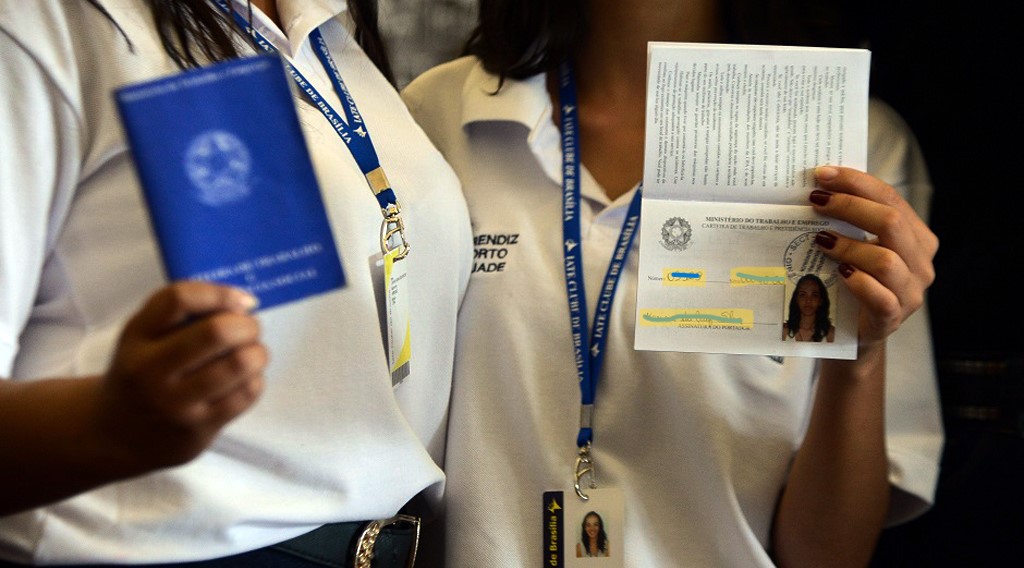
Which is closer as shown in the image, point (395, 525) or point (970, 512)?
point (395, 525)

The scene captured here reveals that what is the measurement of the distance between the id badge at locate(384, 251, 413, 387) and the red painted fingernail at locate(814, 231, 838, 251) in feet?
1.68

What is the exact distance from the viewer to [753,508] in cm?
141

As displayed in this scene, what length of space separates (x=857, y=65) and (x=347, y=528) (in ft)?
Answer: 2.74

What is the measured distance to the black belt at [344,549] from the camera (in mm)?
1034

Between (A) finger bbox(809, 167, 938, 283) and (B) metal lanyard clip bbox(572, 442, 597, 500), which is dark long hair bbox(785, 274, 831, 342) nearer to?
(A) finger bbox(809, 167, 938, 283)

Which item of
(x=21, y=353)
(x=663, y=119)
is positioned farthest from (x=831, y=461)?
(x=21, y=353)

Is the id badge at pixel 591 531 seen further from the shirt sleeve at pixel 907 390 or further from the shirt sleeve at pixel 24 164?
the shirt sleeve at pixel 24 164

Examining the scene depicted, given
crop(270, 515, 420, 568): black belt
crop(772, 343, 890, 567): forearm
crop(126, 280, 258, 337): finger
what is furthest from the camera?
crop(772, 343, 890, 567): forearm

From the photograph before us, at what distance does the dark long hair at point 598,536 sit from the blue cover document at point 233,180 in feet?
2.47

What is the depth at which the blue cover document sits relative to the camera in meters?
0.69

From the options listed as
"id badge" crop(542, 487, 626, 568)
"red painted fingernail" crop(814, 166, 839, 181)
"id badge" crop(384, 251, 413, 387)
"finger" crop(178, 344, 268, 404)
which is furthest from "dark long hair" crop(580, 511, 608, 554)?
"finger" crop(178, 344, 268, 404)

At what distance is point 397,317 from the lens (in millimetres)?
1195

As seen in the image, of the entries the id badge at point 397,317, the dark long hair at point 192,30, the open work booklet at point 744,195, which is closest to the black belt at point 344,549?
the id badge at point 397,317

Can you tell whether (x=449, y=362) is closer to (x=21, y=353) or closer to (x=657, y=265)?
(x=657, y=265)
